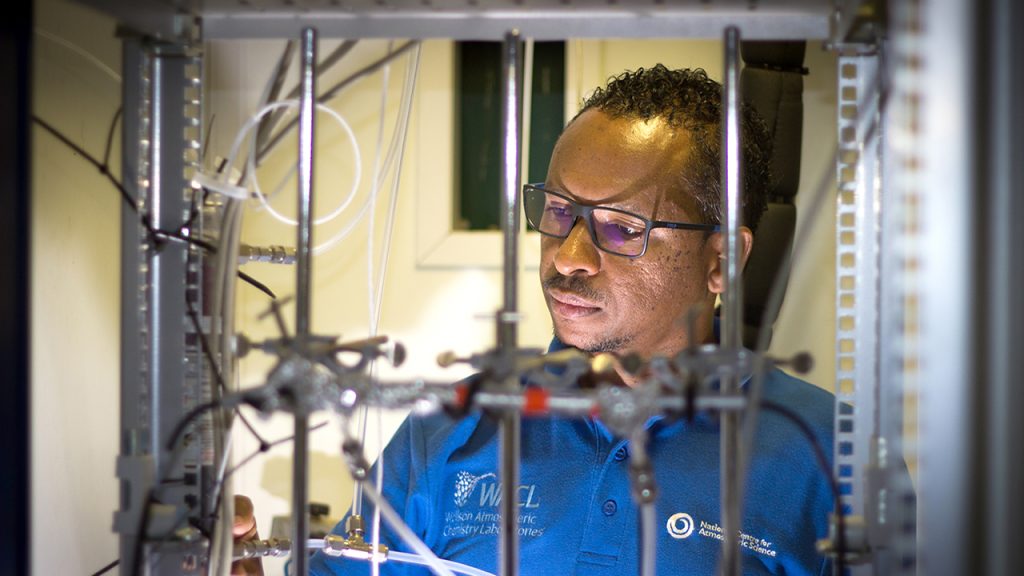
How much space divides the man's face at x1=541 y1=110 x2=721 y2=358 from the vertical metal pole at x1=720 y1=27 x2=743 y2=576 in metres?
0.49

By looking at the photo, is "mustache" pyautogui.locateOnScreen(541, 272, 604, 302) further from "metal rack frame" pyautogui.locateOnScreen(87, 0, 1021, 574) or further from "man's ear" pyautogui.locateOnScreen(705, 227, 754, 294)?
"metal rack frame" pyautogui.locateOnScreen(87, 0, 1021, 574)

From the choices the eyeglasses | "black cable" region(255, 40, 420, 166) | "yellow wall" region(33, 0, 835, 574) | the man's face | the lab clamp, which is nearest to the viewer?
the lab clamp

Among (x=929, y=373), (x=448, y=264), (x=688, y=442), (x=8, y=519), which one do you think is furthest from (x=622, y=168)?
(x=8, y=519)

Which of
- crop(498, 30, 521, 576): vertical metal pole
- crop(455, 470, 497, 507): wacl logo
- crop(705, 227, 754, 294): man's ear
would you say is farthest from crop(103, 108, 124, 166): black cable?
crop(705, 227, 754, 294): man's ear

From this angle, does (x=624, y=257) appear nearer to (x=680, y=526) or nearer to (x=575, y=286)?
(x=575, y=286)

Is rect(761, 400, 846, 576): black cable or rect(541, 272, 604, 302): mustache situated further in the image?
rect(541, 272, 604, 302): mustache

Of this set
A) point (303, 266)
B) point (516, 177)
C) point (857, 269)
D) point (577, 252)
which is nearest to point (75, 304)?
point (303, 266)

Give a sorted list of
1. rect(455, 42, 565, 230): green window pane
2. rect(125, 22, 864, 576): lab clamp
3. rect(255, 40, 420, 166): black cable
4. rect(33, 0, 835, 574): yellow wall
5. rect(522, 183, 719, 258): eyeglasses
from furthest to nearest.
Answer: rect(455, 42, 565, 230): green window pane, rect(33, 0, 835, 574): yellow wall, rect(522, 183, 719, 258): eyeglasses, rect(255, 40, 420, 166): black cable, rect(125, 22, 864, 576): lab clamp

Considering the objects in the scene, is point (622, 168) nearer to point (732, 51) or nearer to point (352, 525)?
point (732, 51)

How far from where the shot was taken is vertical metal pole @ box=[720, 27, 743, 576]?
103cm

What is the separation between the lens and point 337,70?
209cm

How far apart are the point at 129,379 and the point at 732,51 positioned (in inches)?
31.4

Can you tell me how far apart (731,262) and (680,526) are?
2.10 ft

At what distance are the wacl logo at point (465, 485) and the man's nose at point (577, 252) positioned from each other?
410 millimetres
